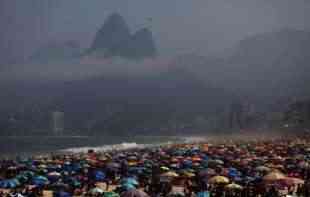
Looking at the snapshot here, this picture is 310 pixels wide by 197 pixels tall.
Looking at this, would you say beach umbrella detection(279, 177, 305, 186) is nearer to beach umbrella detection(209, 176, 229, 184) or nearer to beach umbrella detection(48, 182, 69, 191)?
beach umbrella detection(209, 176, 229, 184)

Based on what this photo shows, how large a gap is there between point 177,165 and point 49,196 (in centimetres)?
1588

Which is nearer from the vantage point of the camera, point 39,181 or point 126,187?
point 126,187

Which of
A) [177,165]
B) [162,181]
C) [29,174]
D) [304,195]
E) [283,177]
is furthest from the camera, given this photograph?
[177,165]

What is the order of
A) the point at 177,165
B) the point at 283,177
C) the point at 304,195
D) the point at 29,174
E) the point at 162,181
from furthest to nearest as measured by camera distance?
1. the point at 177,165
2. the point at 29,174
3. the point at 162,181
4. the point at 283,177
5. the point at 304,195

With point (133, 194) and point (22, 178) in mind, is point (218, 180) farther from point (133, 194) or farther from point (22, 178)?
point (22, 178)

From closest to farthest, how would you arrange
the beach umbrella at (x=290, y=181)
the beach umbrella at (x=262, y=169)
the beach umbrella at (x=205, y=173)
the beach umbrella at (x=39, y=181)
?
1. the beach umbrella at (x=290, y=181)
2. the beach umbrella at (x=39, y=181)
3. the beach umbrella at (x=205, y=173)
4. the beach umbrella at (x=262, y=169)

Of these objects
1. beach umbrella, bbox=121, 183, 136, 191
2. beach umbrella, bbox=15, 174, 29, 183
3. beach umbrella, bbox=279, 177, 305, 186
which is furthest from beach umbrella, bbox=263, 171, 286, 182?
beach umbrella, bbox=15, 174, 29, 183

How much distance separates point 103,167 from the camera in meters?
45.3

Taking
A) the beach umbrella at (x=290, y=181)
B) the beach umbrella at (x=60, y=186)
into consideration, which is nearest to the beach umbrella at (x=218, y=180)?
the beach umbrella at (x=290, y=181)

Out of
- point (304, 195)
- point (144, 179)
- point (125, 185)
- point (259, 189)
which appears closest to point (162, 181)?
point (144, 179)

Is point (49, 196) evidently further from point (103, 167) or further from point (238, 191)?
point (103, 167)

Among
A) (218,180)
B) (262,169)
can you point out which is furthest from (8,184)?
(262,169)

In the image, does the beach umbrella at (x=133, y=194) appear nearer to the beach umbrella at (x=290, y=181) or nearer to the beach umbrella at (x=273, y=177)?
the beach umbrella at (x=273, y=177)

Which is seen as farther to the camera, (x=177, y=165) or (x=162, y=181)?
(x=177, y=165)
